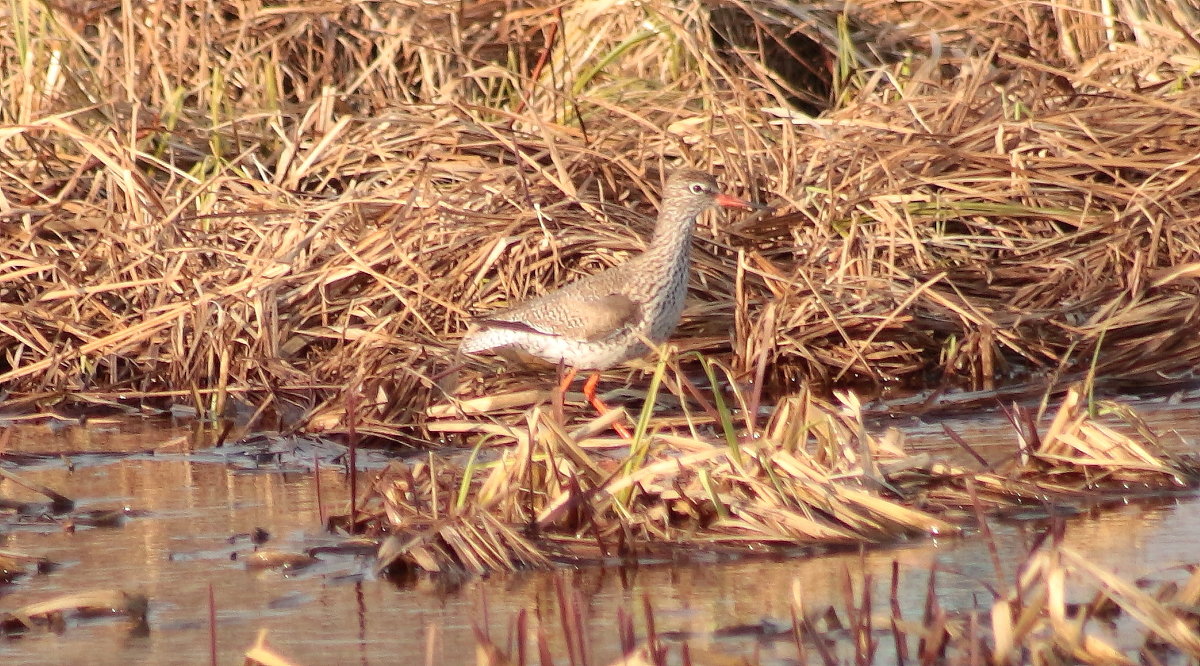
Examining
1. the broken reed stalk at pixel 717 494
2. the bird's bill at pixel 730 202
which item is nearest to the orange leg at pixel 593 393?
the bird's bill at pixel 730 202

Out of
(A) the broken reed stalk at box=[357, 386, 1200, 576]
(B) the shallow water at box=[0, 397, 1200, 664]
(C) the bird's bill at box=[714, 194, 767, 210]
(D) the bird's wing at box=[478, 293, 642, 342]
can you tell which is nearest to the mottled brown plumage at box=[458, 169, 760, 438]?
(D) the bird's wing at box=[478, 293, 642, 342]

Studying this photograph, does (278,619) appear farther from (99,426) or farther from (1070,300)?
(1070,300)

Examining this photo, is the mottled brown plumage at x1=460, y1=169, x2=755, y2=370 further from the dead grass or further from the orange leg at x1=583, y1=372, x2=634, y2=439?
the dead grass

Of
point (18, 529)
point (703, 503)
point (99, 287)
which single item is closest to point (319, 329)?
point (99, 287)

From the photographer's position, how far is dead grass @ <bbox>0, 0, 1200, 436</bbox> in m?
6.35

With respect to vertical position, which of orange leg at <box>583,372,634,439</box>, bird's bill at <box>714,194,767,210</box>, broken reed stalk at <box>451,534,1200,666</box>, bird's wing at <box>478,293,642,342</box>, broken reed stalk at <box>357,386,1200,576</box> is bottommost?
broken reed stalk at <box>451,534,1200,666</box>

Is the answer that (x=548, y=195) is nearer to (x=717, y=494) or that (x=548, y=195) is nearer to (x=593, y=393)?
(x=593, y=393)

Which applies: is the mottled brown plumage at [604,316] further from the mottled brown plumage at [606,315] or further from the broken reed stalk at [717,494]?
the broken reed stalk at [717,494]

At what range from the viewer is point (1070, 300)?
6.64 meters

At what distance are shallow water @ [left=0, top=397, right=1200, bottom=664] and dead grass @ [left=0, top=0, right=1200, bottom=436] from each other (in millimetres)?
1329

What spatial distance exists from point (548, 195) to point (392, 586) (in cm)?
344

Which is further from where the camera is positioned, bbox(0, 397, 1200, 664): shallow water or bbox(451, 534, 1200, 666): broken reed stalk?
bbox(0, 397, 1200, 664): shallow water

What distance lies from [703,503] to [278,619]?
1088 millimetres

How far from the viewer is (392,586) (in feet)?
12.5
